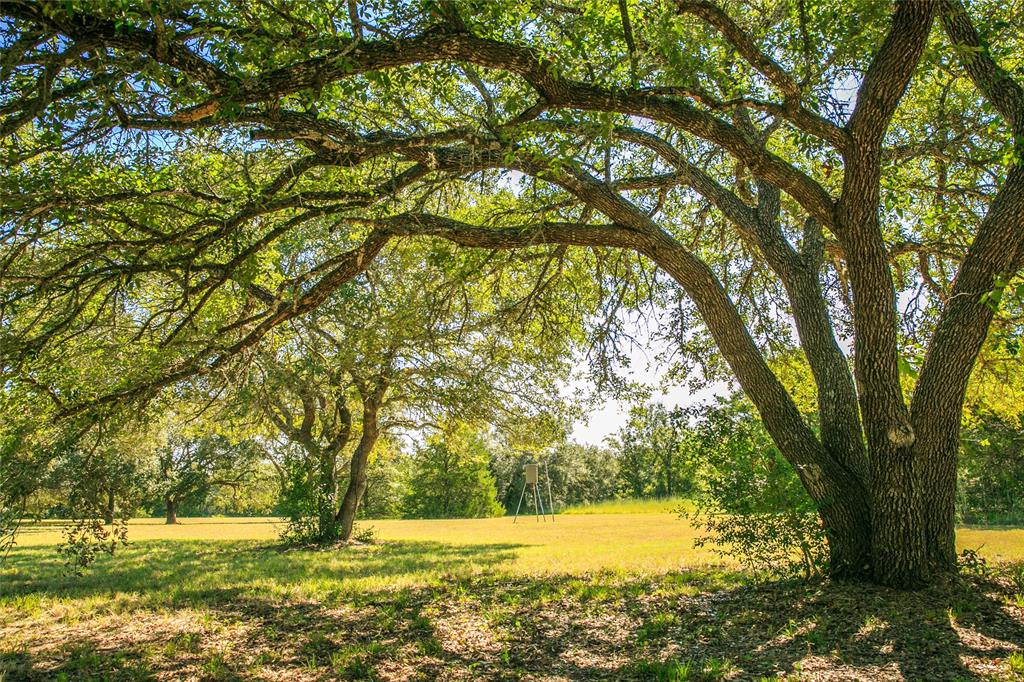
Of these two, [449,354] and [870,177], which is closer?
[870,177]

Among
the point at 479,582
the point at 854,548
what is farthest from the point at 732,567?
the point at 479,582

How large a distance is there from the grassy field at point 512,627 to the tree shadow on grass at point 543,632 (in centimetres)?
2

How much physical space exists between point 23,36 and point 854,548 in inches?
335

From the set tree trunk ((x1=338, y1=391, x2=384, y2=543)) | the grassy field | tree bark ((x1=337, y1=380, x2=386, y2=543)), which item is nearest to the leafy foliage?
the grassy field

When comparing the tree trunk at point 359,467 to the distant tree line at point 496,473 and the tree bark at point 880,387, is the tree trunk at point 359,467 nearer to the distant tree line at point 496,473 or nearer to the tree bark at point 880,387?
the distant tree line at point 496,473

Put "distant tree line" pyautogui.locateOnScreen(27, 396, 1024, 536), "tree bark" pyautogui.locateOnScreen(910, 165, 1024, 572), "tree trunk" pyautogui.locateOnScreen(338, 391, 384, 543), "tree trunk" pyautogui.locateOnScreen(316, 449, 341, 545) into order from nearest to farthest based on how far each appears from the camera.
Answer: "tree bark" pyautogui.locateOnScreen(910, 165, 1024, 572)
"distant tree line" pyautogui.locateOnScreen(27, 396, 1024, 536)
"tree trunk" pyautogui.locateOnScreen(316, 449, 341, 545)
"tree trunk" pyautogui.locateOnScreen(338, 391, 384, 543)

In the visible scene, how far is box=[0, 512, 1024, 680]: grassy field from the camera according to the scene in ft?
15.5

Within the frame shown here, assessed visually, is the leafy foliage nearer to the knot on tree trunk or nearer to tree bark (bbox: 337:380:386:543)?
the knot on tree trunk

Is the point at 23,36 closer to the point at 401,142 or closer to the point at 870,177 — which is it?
the point at 401,142

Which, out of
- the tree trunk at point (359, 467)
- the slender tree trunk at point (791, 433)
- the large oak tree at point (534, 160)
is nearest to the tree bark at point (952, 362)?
the large oak tree at point (534, 160)

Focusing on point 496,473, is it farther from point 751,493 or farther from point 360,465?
point 751,493

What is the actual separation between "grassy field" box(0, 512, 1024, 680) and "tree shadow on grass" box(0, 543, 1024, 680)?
2 cm

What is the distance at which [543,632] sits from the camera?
231 inches

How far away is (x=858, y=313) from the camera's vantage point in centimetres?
622
